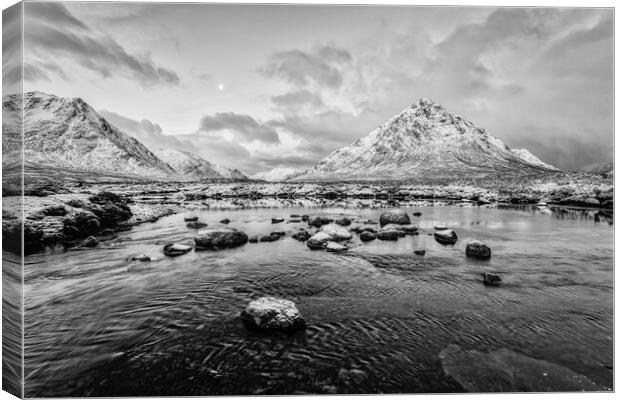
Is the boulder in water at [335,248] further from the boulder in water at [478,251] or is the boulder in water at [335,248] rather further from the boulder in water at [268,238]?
the boulder in water at [478,251]

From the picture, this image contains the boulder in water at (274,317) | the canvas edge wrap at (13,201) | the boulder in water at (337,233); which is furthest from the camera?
the boulder in water at (337,233)

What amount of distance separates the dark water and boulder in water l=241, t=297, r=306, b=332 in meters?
0.22

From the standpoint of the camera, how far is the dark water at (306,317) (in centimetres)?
518

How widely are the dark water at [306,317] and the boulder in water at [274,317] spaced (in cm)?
22

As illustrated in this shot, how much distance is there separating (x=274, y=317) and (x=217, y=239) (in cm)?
846

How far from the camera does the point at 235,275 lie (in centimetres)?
1016

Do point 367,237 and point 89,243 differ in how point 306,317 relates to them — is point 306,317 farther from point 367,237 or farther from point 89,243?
point 89,243

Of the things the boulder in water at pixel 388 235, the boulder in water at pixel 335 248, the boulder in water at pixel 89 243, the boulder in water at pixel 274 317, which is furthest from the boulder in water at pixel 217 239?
the boulder in water at pixel 274 317

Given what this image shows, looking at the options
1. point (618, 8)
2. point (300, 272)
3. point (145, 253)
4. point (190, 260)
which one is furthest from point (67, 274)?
point (618, 8)

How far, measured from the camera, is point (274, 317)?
6.41 meters

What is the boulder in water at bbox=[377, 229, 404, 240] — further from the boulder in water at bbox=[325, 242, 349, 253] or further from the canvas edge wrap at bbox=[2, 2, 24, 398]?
the canvas edge wrap at bbox=[2, 2, 24, 398]

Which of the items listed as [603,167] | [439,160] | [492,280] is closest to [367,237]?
[492,280]

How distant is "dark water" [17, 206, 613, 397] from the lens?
17.0ft

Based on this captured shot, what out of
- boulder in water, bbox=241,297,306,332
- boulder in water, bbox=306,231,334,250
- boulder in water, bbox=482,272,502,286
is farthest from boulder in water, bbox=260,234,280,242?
boulder in water, bbox=482,272,502,286
